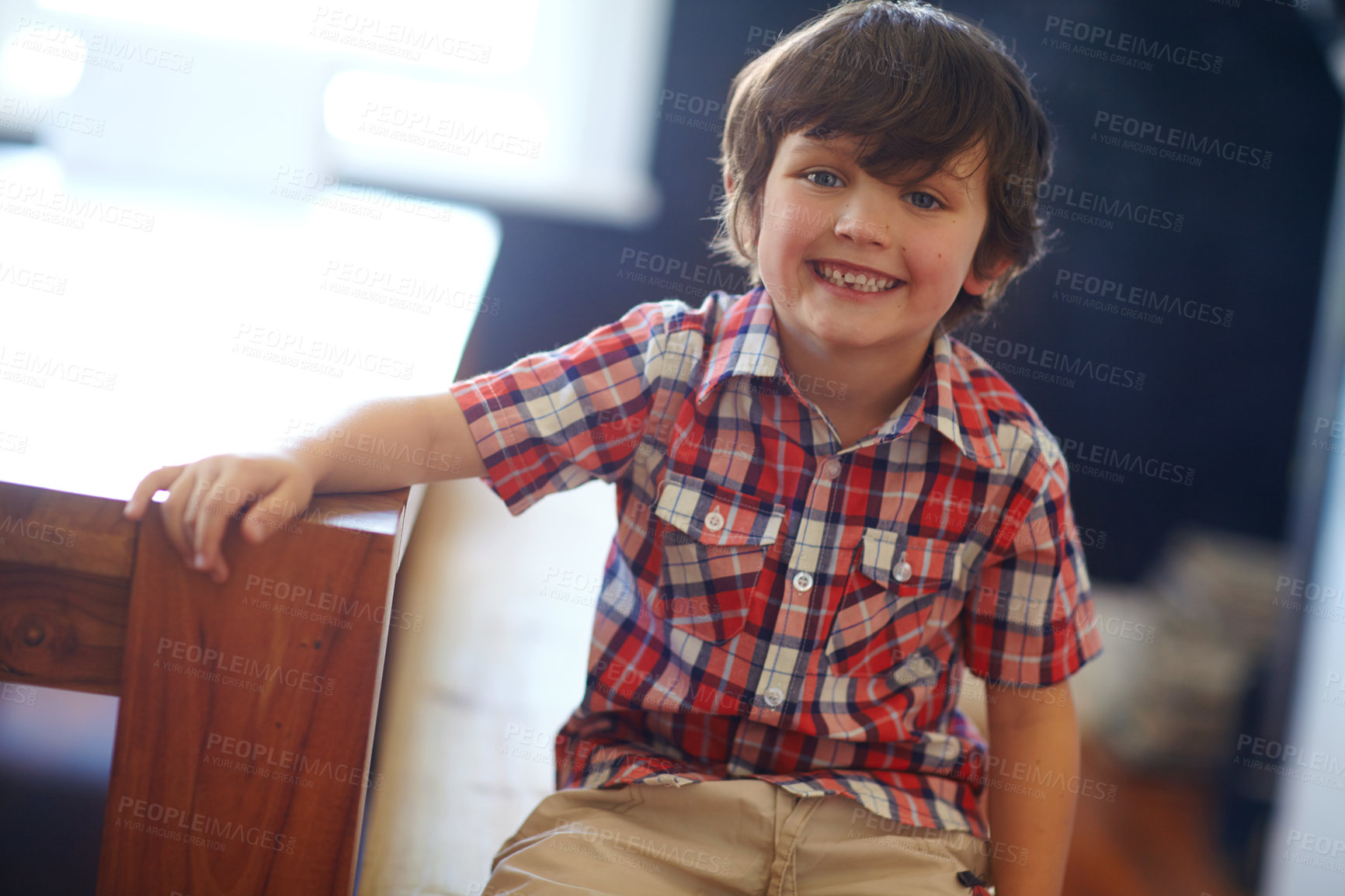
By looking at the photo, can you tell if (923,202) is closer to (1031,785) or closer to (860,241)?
(860,241)

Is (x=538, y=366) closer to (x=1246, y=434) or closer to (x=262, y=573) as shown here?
(x=262, y=573)

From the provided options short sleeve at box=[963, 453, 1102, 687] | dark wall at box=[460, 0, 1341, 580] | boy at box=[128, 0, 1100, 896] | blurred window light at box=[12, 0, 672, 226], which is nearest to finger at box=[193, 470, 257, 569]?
boy at box=[128, 0, 1100, 896]

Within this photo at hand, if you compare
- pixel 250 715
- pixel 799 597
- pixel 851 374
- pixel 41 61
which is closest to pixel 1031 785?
pixel 799 597

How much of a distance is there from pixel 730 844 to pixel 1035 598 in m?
0.36

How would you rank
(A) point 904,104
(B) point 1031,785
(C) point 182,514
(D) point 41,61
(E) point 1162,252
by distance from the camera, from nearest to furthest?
(C) point 182,514 → (A) point 904,104 → (B) point 1031,785 → (E) point 1162,252 → (D) point 41,61

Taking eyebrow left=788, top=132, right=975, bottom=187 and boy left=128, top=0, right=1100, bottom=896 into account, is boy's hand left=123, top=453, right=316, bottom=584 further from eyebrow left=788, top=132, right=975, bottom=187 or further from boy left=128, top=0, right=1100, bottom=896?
eyebrow left=788, top=132, right=975, bottom=187

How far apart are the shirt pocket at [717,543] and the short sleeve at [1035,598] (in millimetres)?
222

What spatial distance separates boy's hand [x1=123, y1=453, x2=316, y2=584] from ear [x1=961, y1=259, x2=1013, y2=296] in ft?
2.26

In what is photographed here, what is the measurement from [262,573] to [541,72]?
2016 mm

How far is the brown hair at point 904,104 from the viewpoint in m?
0.92

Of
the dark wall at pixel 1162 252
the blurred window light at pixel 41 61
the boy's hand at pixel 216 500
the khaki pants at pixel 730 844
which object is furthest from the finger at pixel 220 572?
the blurred window light at pixel 41 61

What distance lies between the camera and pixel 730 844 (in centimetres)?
92

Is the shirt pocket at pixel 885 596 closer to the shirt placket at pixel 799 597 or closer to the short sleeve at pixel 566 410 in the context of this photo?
the shirt placket at pixel 799 597

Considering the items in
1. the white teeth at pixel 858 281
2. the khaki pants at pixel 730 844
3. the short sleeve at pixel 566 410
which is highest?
the white teeth at pixel 858 281
